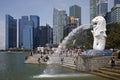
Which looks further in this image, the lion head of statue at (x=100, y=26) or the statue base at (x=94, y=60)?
the lion head of statue at (x=100, y=26)

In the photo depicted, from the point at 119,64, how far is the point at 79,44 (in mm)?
68259

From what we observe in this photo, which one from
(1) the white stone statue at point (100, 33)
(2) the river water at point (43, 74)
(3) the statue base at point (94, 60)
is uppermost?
(1) the white stone statue at point (100, 33)

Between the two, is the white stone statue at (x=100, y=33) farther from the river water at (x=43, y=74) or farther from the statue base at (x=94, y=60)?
the river water at (x=43, y=74)

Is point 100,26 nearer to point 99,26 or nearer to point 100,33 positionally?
point 99,26

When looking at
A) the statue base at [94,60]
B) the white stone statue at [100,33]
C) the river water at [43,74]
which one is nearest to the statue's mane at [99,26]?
the white stone statue at [100,33]

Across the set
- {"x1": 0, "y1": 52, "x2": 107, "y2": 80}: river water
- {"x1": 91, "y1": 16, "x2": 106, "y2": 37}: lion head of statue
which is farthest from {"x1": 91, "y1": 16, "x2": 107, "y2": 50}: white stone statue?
{"x1": 0, "y1": 52, "x2": 107, "y2": 80}: river water

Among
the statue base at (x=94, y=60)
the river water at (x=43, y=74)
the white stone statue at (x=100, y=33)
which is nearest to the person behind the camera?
the river water at (x=43, y=74)

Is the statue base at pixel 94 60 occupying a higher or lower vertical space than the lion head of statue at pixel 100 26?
lower

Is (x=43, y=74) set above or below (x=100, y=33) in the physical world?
below

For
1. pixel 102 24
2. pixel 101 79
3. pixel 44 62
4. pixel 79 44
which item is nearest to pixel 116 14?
pixel 79 44

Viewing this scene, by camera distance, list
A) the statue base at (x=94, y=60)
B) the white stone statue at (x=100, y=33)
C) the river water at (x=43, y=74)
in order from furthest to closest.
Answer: the white stone statue at (x=100, y=33) < the statue base at (x=94, y=60) < the river water at (x=43, y=74)

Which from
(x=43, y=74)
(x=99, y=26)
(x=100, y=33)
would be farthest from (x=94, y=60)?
(x=43, y=74)

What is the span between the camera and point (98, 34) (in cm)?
3697

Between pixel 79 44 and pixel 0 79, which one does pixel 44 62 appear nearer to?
pixel 0 79
